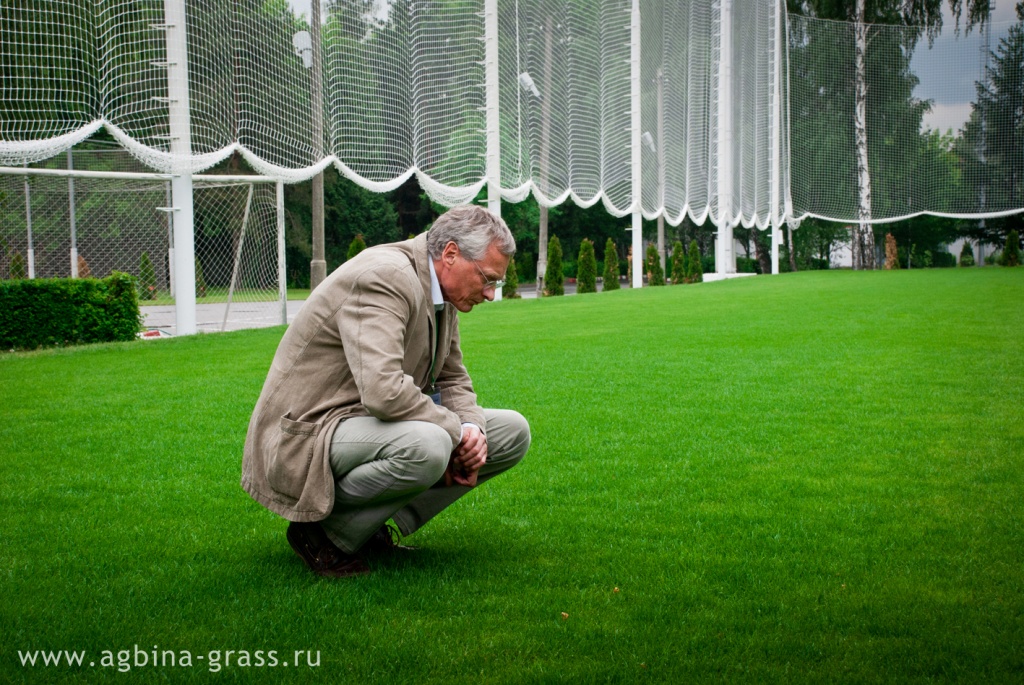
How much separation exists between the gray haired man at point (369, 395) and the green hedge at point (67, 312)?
9252 mm

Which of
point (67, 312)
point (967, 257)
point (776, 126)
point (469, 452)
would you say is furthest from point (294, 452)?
point (967, 257)

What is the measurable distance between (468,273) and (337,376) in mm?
557

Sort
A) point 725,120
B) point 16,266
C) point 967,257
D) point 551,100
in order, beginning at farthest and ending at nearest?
1. point 967,257
2. point 725,120
3. point 551,100
4. point 16,266

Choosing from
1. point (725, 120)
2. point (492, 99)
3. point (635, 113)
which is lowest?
point (492, 99)

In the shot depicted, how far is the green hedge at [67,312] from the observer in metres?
11.1

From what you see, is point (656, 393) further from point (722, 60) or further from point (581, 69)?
point (722, 60)

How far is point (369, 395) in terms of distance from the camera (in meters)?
3.03

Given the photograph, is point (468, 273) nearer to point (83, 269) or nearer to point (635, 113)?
point (83, 269)

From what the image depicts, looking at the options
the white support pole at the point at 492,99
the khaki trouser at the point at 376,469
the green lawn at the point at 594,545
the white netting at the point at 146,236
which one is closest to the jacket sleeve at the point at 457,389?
the khaki trouser at the point at 376,469

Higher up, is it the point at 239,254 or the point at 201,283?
the point at 239,254

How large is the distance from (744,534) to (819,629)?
964mm

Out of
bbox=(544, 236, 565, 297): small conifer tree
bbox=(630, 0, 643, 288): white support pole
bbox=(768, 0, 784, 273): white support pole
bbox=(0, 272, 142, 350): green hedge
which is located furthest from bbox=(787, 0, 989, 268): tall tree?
bbox=(0, 272, 142, 350): green hedge

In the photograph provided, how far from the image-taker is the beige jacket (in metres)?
3.04

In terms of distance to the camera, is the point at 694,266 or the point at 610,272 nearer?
the point at 610,272
